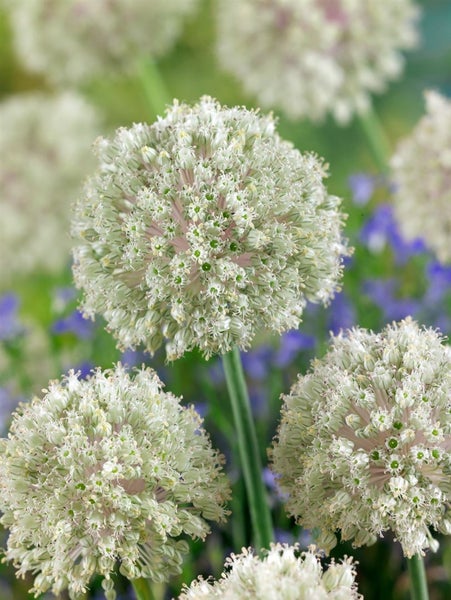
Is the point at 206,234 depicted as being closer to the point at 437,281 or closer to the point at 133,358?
the point at 133,358

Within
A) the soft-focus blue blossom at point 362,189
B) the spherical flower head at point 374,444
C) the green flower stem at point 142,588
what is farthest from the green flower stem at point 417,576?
the soft-focus blue blossom at point 362,189

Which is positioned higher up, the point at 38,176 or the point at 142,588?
the point at 38,176

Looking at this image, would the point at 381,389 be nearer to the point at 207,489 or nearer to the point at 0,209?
the point at 207,489

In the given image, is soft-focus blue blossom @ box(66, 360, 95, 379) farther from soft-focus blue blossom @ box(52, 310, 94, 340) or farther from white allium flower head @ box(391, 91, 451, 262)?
white allium flower head @ box(391, 91, 451, 262)

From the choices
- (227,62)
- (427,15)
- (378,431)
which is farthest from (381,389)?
(427,15)

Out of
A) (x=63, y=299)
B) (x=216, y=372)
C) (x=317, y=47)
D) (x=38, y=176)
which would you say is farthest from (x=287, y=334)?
(x=38, y=176)

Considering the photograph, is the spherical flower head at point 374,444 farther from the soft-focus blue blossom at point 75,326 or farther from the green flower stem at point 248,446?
the soft-focus blue blossom at point 75,326
